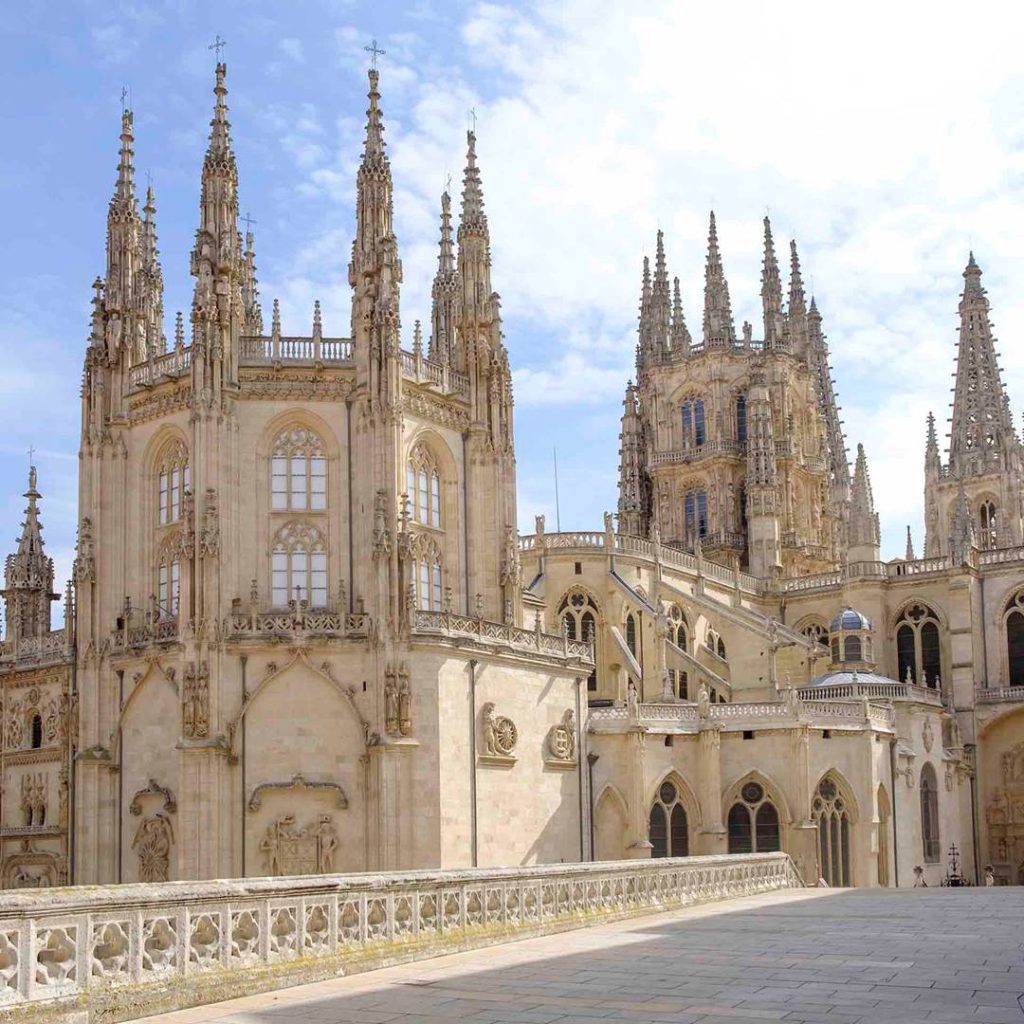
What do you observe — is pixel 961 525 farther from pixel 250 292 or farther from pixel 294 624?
pixel 294 624

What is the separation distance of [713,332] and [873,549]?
17.0 meters

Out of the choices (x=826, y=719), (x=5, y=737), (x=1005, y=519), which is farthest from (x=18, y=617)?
(x=1005, y=519)

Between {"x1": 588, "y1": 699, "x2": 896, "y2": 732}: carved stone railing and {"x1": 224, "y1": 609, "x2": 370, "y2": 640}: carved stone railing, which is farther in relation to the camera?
{"x1": 588, "y1": 699, "x2": 896, "y2": 732}: carved stone railing

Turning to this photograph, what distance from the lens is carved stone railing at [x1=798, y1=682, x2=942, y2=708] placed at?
51875 mm

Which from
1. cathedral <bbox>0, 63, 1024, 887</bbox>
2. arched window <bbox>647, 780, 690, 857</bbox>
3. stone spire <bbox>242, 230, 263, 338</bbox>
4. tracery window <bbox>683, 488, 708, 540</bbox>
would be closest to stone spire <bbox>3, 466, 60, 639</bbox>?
cathedral <bbox>0, 63, 1024, 887</bbox>

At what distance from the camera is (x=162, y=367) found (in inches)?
1639

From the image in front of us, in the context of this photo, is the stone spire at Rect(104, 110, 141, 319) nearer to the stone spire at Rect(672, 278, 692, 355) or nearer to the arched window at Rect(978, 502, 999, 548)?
the stone spire at Rect(672, 278, 692, 355)

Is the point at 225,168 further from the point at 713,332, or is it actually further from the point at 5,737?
the point at 713,332

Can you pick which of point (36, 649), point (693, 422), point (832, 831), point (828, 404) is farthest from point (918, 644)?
point (828, 404)

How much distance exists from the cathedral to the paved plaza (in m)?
17.6

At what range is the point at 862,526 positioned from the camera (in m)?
71.2

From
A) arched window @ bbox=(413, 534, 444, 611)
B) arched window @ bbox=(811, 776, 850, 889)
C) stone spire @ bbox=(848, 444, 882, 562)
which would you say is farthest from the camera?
stone spire @ bbox=(848, 444, 882, 562)

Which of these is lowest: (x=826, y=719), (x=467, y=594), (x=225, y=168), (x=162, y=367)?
(x=826, y=719)

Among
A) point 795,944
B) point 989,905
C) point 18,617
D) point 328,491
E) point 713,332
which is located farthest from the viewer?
point 713,332
